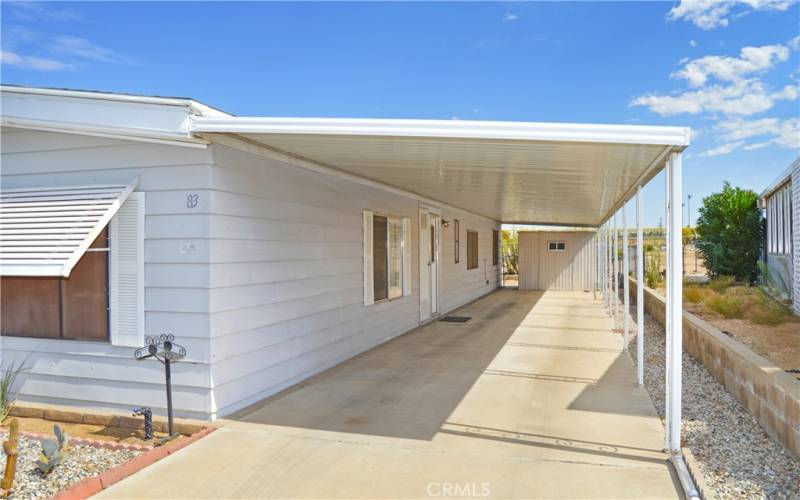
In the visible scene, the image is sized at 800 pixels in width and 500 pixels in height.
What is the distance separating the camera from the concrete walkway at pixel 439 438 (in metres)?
3.07

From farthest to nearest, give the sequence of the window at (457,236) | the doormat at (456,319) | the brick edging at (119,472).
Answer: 1. the window at (457,236)
2. the doormat at (456,319)
3. the brick edging at (119,472)

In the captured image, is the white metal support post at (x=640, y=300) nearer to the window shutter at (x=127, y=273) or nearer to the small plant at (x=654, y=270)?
the window shutter at (x=127, y=273)

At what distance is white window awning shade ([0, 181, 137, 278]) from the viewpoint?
390 cm

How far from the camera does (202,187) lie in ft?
13.4

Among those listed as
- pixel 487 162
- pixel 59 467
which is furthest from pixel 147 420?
pixel 487 162

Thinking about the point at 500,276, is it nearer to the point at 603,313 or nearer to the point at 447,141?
the point at 603,313

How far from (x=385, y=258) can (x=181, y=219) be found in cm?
383

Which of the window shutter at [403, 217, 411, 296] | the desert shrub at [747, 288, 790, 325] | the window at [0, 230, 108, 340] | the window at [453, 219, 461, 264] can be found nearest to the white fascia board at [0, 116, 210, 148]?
the window at [0, 230, 108, 340]

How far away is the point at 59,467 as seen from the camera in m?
3.32

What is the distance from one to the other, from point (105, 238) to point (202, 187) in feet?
3.15

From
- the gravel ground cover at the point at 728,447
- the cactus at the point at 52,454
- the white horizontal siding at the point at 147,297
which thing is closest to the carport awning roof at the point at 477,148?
the white horizontal siding at the point at 147,297

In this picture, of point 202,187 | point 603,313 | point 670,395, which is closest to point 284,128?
point 202,187

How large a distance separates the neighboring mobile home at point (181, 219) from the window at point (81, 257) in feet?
0.04

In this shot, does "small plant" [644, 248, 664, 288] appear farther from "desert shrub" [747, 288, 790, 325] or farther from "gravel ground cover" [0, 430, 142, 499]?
"gravel ground cover" [0, 430, 142, 499]
